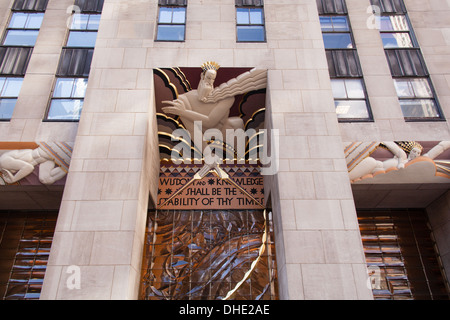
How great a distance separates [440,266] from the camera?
12.2 metres

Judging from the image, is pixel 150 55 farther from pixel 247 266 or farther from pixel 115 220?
pixel 247 266

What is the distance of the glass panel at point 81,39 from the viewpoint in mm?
13680

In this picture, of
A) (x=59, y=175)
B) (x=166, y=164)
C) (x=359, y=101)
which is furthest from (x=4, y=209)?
(x=359, y=101)

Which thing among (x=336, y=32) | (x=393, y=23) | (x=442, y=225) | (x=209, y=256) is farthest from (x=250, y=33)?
(x=442, y=225)

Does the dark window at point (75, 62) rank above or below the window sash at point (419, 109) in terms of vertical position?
above

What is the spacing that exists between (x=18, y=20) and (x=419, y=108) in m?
16.0

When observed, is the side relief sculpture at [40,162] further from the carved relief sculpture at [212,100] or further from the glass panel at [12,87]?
the carved relief sculpture at [212,100]

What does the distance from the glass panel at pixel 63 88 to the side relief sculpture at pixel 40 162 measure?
2.27 meters

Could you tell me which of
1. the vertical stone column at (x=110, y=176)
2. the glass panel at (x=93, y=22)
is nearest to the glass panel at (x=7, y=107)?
the vertical stone column at (x=110, y=176)

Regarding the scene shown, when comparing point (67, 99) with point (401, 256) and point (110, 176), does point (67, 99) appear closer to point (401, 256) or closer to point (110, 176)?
point (110, 176)

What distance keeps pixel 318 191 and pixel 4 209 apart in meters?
11.3

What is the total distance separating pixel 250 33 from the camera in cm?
1285

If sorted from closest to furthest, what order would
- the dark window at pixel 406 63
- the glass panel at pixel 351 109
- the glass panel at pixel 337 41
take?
the glass panel at pixel 351 109 → the dark window at pixel 406 63 → the glass panel at pixel 337 41
